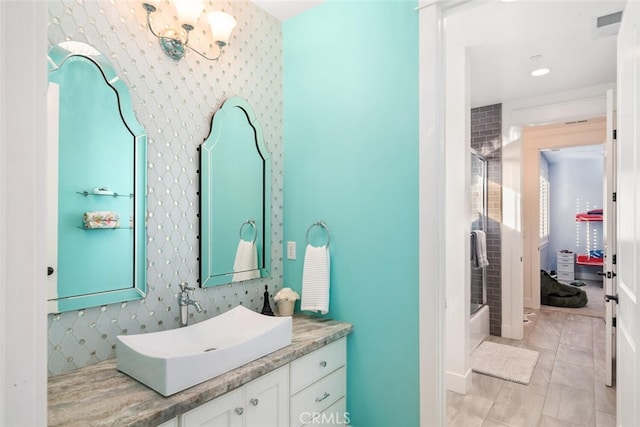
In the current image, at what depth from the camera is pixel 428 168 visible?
1.75 meters

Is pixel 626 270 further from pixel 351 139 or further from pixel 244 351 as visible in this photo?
pixel 244 351

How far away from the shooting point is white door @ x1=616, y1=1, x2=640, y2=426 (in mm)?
1256

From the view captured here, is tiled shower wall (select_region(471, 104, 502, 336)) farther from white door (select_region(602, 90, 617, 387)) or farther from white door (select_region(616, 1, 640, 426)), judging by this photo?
white door (select_region(616, 1, 640, 426))

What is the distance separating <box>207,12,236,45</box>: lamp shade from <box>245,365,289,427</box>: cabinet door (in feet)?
5.48

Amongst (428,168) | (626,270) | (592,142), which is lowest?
(626,270)

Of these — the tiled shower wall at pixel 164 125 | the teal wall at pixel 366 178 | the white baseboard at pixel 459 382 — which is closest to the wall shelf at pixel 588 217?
the white baseboard at pixel 459 382

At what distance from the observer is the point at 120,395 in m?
1.22

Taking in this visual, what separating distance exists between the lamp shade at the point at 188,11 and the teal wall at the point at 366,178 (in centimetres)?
73

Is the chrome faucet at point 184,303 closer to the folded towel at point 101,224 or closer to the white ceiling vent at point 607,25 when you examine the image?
the folded towel at point 101,224

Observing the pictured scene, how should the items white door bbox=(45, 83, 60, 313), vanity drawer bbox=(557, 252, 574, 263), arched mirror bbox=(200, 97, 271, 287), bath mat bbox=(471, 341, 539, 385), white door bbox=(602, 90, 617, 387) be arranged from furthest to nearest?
vanity drawer bbox=(557, 252, 574, 263) < bath mat bbox=(471, 341, 539, 385) < white door bbox=(602, 90, 617, 387) < arched mirror bbox=(200, 97, 271, 287) < white door bbox=(45, 83, 60, 313)

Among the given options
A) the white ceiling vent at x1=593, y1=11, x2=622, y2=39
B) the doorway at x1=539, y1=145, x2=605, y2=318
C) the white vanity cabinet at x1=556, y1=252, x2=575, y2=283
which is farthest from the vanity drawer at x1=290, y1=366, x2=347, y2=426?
the white vanity cabinet at x1=556, y1=252, x2=575, y2=283

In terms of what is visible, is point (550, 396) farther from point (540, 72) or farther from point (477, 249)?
point (540, 72)

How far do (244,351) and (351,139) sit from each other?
1.25 metres

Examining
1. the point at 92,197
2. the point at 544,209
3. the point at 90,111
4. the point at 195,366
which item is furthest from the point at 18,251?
the point at 544,209
